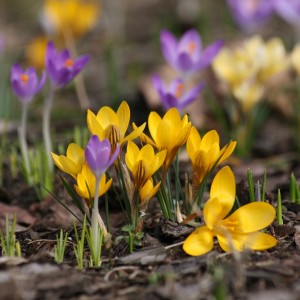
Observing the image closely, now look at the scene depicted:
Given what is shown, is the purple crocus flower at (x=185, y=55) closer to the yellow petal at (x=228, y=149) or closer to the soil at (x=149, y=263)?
the soil at (x=149, y=263)

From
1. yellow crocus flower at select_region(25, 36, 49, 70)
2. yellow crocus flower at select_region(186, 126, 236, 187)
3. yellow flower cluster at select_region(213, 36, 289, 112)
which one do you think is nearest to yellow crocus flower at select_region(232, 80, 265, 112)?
yellow flower cluster at select_region(213, 36, 289, 112)

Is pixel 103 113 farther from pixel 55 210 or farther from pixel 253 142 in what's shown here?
pixel 253 142

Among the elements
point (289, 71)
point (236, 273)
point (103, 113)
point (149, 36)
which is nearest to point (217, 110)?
point (289, 71)

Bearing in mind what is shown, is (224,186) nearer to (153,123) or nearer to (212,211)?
(212,211)

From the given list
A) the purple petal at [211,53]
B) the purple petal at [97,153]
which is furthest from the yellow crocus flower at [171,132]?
the purple petal at [211,53]

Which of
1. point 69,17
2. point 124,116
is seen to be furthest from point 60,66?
point 69,17

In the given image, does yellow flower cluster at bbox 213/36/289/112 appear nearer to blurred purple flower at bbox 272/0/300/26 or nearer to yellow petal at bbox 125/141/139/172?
blurred purple flower at bbox 272/0/300/26
